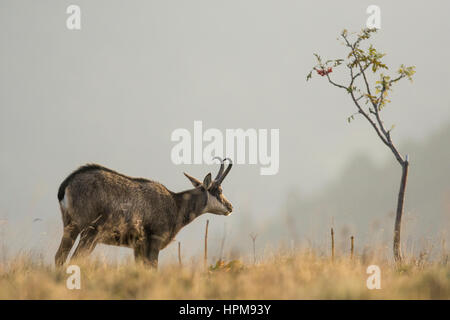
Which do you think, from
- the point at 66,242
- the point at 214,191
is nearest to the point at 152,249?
the point at 66,242

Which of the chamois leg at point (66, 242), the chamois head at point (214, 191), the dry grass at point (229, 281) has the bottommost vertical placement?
the dry grass at point (229, 281)

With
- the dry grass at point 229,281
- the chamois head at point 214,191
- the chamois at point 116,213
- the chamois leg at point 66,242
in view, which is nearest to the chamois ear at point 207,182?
the chamois head at point 214,191

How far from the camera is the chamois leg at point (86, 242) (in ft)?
30.6

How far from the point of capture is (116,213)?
994 centimetres

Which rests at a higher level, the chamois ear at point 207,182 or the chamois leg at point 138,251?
the chamois ear at point 207,182

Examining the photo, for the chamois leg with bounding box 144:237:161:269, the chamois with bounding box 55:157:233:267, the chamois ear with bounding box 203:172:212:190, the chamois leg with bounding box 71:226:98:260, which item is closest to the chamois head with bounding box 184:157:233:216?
the chamois ear with bounding box 203:172:212:190

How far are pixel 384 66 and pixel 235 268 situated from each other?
5398 mm

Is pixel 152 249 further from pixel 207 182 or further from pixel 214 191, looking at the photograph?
pixel 214 191

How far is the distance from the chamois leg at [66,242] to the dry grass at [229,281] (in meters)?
0.75

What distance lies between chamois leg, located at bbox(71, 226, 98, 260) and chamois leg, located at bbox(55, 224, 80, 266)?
333 mm

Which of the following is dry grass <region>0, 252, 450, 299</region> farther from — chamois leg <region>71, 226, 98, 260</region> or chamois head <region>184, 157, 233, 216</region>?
chamois head <region>184, 157, 233, 216</region>

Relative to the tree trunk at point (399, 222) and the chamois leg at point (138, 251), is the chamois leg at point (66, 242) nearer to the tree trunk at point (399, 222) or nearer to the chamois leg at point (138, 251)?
the chamois leg at point (138, 251)

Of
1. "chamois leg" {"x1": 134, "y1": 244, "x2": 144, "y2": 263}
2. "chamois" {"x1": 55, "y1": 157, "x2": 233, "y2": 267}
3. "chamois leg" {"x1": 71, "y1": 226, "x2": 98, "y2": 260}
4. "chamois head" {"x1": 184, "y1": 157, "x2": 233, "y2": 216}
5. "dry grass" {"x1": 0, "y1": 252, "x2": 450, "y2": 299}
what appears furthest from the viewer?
"chamois head" {"x1": 184, "y1": 157, "x2": 233, "y2": 216}

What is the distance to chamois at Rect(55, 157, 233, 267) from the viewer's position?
9.64 metres
